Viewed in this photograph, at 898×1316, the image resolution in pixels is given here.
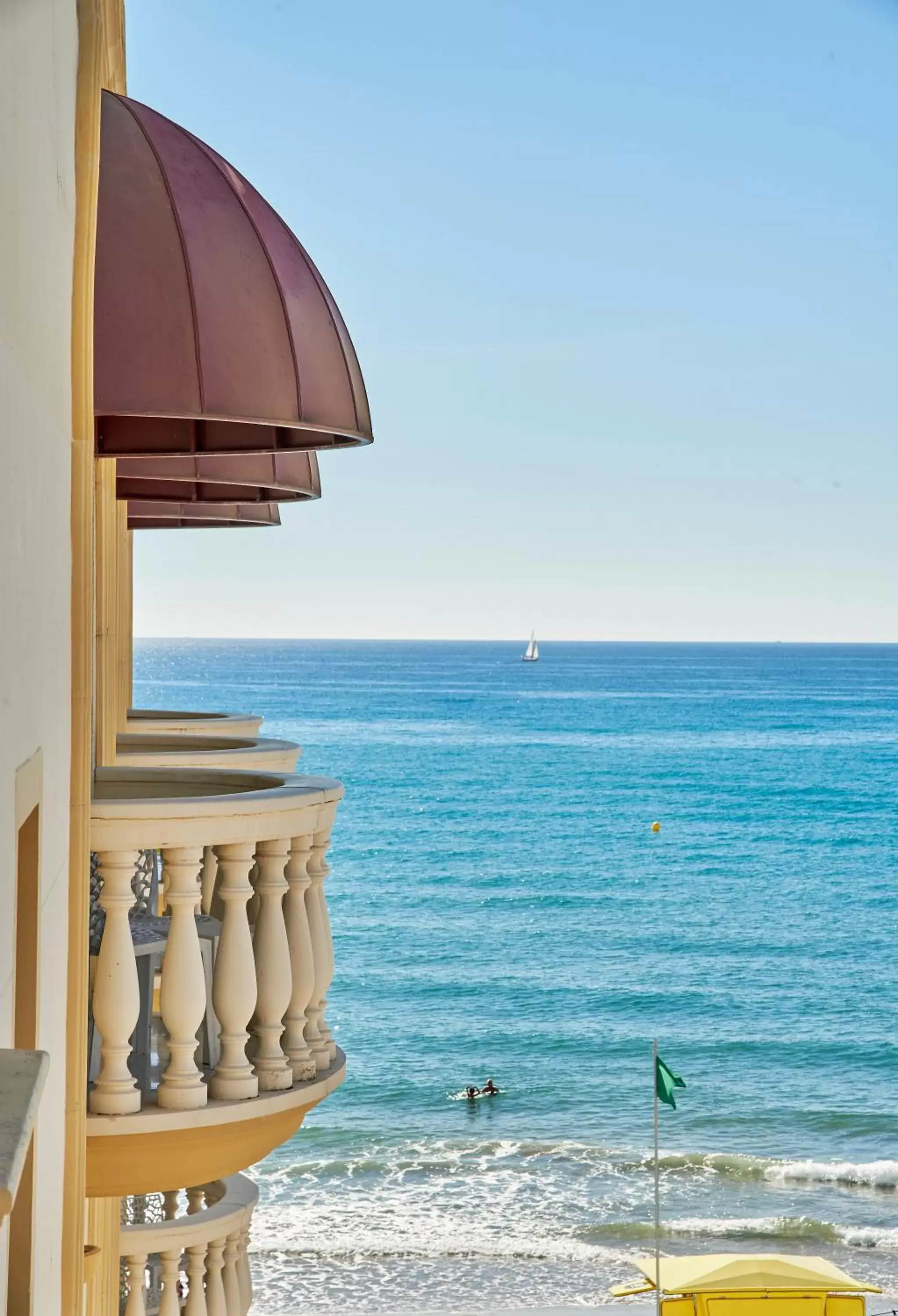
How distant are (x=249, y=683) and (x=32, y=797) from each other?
138165 millimetres

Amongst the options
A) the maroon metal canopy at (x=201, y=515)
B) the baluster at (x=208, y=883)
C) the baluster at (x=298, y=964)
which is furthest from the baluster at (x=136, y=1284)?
the maroon metal canopy at (x=201, y=515)

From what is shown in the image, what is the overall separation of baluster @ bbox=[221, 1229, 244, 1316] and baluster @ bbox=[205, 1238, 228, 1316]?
0.03 m

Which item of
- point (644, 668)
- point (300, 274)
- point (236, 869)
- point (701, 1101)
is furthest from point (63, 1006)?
point (644, 668)

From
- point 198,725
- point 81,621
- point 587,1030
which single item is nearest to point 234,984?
A: point 81,621

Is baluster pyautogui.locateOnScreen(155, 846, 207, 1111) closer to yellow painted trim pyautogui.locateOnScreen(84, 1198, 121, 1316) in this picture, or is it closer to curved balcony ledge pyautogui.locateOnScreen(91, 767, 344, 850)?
curved balcony ledge pyautogui.locateOnScreen(91, 767, 344, 850)

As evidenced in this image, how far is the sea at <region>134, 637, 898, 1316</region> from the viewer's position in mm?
21859

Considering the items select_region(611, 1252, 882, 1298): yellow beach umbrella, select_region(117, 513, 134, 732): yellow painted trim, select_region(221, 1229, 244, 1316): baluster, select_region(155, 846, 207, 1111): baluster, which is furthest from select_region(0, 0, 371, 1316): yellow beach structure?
select_region(611, 1252, 882, 1298): yellow beach umbrella

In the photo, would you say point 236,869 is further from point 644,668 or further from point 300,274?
point 644,668

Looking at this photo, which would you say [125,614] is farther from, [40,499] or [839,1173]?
[839,1173]

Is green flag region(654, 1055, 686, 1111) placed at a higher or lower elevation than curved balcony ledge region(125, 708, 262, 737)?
lower

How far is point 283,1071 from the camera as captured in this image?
4801mm

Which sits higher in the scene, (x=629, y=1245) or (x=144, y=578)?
(x=144, y=578)

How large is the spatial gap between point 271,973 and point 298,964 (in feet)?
0.42

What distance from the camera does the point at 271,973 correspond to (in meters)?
4.80
